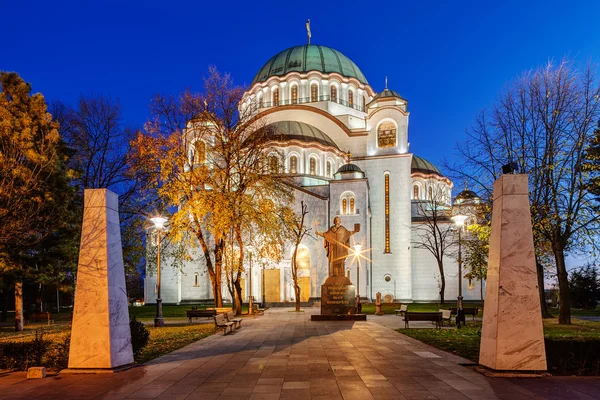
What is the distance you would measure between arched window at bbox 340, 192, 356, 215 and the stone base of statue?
63.3ft

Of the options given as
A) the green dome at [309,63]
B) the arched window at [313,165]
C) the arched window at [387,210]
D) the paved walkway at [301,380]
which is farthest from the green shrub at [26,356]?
the green dome at [309,63]

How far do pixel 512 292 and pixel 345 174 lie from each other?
33.1 metres

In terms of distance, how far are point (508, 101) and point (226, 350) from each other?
599 inches

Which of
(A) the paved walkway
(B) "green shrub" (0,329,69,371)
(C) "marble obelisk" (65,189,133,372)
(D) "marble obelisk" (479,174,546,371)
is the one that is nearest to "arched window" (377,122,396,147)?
(A) the paved walkway

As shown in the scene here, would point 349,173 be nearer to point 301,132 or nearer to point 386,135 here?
point 301,132

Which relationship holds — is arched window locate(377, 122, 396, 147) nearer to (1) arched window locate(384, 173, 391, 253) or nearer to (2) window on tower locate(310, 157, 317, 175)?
(1) arched window locate(384, 173, 391, 253)

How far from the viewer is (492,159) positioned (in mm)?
20688

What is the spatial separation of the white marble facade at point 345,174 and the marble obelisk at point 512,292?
98.5ft

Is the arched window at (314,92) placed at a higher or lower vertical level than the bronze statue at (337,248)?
higher

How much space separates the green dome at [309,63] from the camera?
50.6 meters

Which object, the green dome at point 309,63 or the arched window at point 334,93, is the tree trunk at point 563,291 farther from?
the green dome at point 309,63

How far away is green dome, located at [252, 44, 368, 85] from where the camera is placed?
166ft

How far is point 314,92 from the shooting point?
162ft

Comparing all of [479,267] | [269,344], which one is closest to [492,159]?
[479,267]
